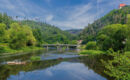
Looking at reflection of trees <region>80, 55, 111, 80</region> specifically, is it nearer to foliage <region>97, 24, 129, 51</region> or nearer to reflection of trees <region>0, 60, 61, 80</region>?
reflection of trees <region>0, 60, 61, 80</region>

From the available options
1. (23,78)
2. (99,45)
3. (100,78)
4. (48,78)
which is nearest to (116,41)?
(99,45)

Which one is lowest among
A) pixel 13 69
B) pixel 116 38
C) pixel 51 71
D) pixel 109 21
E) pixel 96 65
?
pixel 51 71

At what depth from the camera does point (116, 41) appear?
5194 cm

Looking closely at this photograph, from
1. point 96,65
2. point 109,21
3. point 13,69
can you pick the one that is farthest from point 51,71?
point 109,21

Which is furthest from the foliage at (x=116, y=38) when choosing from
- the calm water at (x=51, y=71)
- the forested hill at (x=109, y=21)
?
the forested hill at (x=109, y=21)

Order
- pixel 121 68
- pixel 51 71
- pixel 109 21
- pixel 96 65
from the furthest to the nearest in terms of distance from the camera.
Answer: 1. pixel 109 21
2. pixel 96 65
3. pixel 51 71
4. pixel 121 68

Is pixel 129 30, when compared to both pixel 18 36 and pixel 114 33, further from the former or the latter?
pixel 18 36

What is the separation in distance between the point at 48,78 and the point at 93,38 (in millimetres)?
105559

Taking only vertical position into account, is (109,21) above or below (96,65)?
above

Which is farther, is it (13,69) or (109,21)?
(109,21)

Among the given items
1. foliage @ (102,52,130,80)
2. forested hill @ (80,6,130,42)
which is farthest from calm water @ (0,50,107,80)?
forested hill @ (80,6,130,42)

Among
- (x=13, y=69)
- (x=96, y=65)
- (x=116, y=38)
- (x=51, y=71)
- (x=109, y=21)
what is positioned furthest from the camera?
(x=109, y=21)

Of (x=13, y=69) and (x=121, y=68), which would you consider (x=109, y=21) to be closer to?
(x=13, y=69)

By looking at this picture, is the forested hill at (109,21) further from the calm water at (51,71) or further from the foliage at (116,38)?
the calm water at (51,71)
